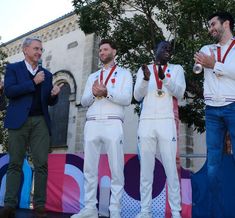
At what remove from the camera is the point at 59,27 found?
18.2 metres

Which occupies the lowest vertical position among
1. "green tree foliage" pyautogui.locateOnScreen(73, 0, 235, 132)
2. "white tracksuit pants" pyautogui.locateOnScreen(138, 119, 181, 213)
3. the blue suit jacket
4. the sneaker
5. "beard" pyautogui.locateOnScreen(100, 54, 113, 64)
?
the sneaker

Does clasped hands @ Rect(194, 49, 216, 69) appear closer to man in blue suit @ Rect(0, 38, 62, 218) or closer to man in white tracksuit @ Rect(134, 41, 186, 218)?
man in white tracksuit @ Rect(134, 41, 186, 218)

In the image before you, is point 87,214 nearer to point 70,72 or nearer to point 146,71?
point 146,71

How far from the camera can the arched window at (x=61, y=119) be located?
1602 centimetres

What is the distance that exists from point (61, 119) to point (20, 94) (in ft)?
40.2

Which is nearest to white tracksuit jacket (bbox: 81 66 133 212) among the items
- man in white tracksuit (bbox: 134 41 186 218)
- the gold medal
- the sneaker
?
man in white tracksuit (bbox: 134 41 186 218)

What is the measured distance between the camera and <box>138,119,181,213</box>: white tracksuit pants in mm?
3953

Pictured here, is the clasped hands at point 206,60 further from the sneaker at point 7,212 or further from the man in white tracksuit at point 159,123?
the sneaker at point 7,212

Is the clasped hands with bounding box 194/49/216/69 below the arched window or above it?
below

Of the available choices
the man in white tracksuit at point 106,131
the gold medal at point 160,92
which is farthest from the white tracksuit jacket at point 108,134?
the gold medal at point 160,92

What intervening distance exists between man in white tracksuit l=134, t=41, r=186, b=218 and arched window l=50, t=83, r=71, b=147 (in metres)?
11.9

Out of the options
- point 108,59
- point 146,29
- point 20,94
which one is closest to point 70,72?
point 146,29

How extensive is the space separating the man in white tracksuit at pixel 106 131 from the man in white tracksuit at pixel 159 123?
250mm

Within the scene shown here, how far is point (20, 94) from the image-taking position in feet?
13.8
